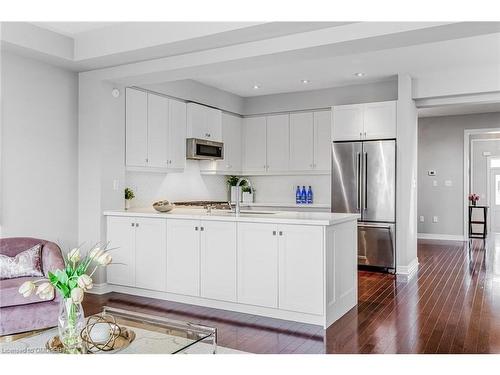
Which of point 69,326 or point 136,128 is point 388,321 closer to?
point 69,326

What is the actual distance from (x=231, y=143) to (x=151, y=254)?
9.78 feet

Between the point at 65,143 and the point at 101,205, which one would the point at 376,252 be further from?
the point at 65,143

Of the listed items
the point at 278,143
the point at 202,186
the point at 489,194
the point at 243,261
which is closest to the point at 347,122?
the point at 278,143

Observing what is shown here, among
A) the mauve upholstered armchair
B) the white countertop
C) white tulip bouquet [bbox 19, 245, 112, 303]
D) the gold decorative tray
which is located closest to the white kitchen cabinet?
the white countertop

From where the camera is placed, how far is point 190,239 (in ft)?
14.0

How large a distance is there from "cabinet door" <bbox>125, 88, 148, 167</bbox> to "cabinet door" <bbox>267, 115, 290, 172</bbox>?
2377 millimetres

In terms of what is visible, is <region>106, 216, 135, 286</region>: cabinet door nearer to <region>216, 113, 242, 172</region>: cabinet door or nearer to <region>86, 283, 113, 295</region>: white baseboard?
<region>86, 283, 113, 295</region>: white baseboard

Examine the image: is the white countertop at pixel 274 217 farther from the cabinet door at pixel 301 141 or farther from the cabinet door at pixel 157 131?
the cabinet door at pixel 301 141

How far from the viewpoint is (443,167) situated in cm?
934

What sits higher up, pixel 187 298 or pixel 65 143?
pixel 65 143
